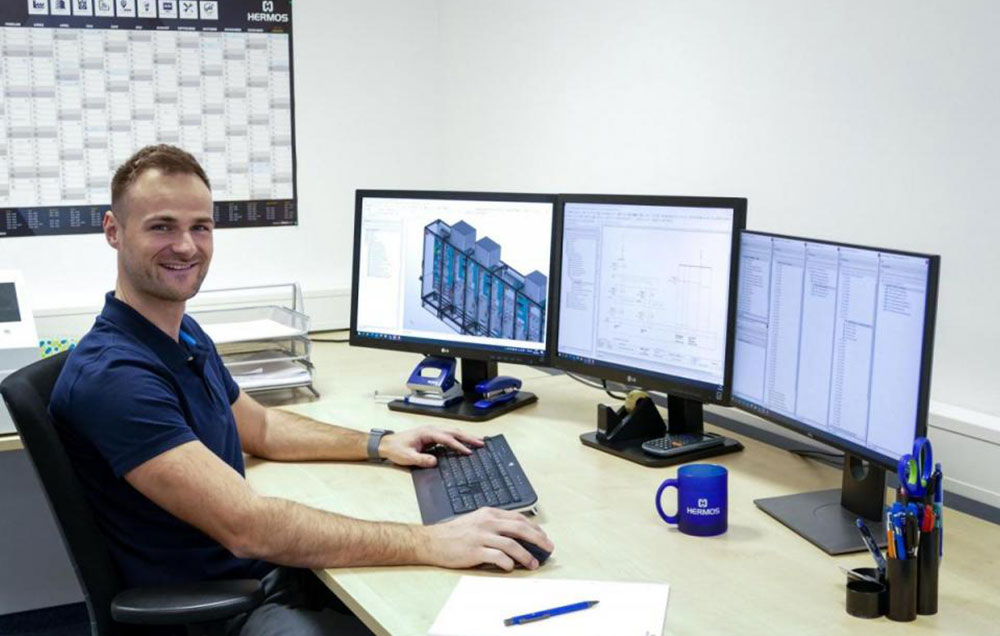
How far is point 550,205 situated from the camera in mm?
2271

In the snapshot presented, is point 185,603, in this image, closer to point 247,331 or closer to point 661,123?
point 247,331

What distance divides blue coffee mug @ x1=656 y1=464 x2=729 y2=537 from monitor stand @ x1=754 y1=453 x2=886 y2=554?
11cm

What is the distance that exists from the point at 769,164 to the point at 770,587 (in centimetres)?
103

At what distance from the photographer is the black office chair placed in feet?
5.15

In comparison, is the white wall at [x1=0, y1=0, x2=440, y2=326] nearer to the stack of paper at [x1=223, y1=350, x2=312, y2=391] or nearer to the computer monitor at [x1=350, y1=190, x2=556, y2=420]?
the stack of paper at [x1=223, y1=350, x2=312, y2=391]

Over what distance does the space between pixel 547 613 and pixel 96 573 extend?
72 centimetres

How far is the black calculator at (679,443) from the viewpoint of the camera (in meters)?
2.01

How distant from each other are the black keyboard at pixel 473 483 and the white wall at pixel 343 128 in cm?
135

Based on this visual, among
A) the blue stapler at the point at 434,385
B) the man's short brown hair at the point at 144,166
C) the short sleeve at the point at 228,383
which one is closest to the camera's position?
the man's short brown hair at the point at 144,166

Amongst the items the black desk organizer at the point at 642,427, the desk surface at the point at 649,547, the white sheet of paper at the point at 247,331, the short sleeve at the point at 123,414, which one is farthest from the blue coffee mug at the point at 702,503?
the white sheet of paper at the point at 247,331

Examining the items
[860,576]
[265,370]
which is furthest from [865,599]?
[265,370]

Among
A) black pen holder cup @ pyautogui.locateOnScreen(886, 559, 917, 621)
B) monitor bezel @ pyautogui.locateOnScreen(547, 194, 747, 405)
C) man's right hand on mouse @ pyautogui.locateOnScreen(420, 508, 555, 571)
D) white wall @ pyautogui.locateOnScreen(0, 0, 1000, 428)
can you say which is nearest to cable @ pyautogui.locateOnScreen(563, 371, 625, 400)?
monitor bezel @ pyautogui.locateOnScreen(547, 194, 747, 405)

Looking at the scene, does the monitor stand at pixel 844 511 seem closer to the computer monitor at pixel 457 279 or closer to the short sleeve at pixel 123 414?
the computer monitor at pixel 457 279

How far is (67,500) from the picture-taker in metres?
1.63
